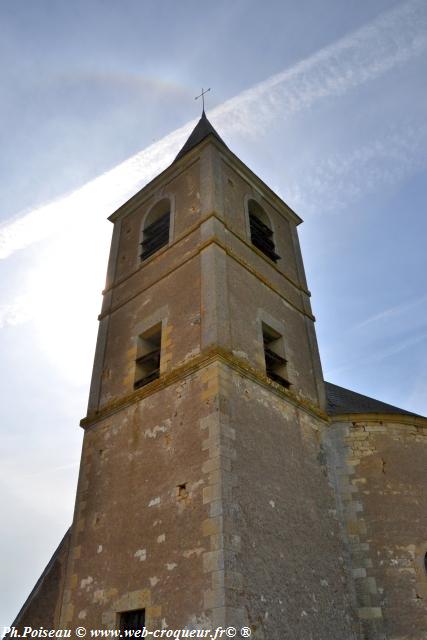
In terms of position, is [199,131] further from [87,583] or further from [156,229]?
[87,583]

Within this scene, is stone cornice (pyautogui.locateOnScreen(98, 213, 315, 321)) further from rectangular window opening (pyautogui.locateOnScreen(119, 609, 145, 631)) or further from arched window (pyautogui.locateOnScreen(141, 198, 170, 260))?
rectangular window opening (pyautogui.locateOnScreen(119, 609, 145, 631))

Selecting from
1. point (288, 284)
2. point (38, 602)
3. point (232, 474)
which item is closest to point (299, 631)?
point (232, 474)

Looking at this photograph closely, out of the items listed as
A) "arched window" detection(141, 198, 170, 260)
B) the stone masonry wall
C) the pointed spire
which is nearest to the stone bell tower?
"arched window" detection(141, 198, 170, 260)

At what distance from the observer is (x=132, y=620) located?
678 centimetres

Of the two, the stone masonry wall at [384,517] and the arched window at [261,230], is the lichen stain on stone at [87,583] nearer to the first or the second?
the stone masonry wall at [384,517]

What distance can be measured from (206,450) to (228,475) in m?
0.50

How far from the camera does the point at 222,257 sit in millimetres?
9953

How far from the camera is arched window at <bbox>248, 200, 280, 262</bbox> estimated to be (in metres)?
12.3

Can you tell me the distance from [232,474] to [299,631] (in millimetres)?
2130

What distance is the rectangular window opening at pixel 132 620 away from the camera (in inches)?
262

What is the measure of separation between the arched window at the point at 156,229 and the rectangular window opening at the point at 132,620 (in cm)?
770

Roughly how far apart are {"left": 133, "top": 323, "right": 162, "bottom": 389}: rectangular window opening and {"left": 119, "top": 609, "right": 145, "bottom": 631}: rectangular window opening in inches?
151

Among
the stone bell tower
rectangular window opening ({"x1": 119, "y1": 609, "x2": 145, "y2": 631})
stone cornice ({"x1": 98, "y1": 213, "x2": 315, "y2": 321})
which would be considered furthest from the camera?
stone cornice ({"x1": 98, "y1": 213, "x2": 315, "y2": 321})

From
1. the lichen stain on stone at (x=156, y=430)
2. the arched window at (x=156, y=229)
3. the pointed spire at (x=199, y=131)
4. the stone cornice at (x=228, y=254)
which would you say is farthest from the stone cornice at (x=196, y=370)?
the pointed spire at (x=199, y=131)
